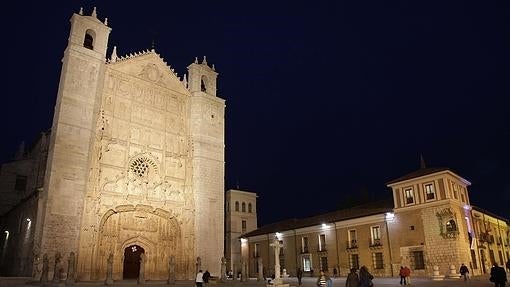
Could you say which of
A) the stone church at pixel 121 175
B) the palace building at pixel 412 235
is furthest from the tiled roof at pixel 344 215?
the stone church at pixel 121 175

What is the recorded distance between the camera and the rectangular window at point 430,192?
29.2m

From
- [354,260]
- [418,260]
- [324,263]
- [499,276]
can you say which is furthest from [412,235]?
[499,276]

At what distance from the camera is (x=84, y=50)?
25156 mm

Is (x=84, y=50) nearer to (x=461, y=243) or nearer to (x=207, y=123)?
(x=207, y=123)

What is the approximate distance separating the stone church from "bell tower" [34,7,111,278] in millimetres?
58

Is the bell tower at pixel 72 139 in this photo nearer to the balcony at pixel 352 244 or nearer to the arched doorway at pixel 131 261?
the arched doorway at pixel 131 261

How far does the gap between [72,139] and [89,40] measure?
8.18 m

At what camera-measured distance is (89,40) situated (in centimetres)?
2708

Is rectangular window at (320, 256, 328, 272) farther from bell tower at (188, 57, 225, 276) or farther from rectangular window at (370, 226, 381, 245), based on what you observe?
bell tower at (188, 57, 225, 276)

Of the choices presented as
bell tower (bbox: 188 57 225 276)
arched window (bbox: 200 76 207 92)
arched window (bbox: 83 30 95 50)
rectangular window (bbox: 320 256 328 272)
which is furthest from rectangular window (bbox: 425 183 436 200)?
arched window (bbox: 83 30 95 50)

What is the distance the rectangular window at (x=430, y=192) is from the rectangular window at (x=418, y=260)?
13.8 ft

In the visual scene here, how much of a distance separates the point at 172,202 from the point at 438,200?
19.6m

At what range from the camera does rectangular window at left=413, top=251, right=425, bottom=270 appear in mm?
28555

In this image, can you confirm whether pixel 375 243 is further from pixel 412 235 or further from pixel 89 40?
pixel 89 40
